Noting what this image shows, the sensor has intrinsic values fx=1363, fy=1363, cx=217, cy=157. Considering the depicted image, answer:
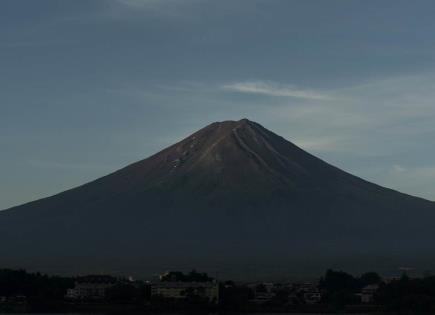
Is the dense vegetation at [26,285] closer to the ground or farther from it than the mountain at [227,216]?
closer to the ground

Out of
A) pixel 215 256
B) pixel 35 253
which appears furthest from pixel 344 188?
pixel 35 253

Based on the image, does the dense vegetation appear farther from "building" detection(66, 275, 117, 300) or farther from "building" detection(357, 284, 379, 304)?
"building" detection(357, 284, 379, 304)

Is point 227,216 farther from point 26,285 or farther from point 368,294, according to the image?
point 368,294

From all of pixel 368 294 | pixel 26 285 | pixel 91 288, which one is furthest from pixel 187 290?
pixel 368 294

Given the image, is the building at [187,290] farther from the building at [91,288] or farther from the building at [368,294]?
the building at [368,294]

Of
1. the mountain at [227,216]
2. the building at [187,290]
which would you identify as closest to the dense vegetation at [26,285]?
the building at [187,290]

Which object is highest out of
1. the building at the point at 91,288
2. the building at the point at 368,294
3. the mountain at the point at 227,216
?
the mountain at the point at 227,216

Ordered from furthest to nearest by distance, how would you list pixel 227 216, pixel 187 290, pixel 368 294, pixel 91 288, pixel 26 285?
pixel 227 216, pixel 91 288, pixel 26 285, pixel 368 294, pixel 187 290
